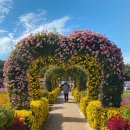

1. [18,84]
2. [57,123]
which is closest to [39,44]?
[18,84]

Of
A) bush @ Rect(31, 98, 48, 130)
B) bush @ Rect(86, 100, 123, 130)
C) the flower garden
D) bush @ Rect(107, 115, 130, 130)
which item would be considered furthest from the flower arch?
bush @ Rect(107, 115, 130, 130)

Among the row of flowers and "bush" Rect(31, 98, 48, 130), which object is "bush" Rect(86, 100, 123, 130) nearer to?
the row of flowers

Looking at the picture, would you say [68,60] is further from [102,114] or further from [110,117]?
[110,117]

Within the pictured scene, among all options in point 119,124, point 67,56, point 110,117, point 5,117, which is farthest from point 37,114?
point 5,117

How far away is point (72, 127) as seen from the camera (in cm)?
1703

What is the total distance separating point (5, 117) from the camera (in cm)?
952

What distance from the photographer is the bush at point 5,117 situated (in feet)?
30.3

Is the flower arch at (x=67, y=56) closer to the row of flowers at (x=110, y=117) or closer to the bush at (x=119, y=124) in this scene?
the row of flowers at (x=110, y=117)

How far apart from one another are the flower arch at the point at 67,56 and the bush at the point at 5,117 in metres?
4.96

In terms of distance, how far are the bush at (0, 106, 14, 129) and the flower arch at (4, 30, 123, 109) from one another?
16.3 feet

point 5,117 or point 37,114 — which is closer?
point 5,117

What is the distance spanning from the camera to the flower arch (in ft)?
49.3

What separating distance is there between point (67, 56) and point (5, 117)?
7077 mm

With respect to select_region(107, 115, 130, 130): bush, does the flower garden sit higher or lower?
higher
